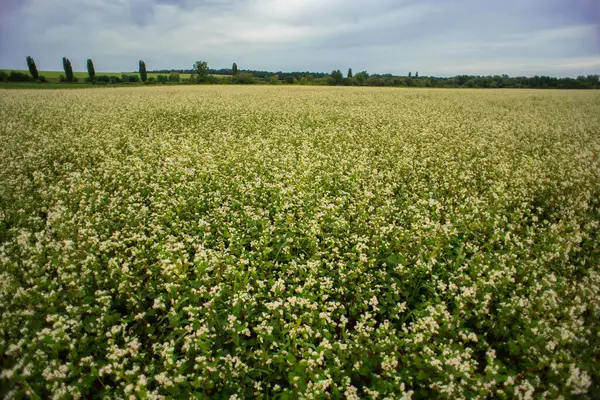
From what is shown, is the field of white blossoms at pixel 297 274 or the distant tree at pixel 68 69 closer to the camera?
the field of white blossoms at pixel 297 274

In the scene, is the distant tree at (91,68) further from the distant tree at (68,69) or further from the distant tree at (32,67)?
the distant tree at (32,67)

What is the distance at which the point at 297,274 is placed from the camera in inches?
183

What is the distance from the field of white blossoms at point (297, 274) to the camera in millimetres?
2920

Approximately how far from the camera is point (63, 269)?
13.7 feet

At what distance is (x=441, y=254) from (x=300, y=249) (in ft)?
7.54

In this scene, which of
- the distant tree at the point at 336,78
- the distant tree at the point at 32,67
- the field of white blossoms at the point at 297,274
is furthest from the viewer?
the distant tree at the point at 336,78

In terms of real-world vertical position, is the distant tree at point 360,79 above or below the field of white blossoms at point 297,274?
above

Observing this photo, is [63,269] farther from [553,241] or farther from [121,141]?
[121,141]

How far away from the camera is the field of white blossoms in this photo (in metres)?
2.92

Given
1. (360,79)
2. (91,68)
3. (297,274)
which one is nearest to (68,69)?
(91,68)

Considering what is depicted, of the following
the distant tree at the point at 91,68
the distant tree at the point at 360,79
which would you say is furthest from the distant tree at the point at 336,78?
A: the distant tree at the point at 91,68

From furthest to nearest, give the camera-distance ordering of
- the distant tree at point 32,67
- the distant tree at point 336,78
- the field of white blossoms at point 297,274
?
1. the distant tree at point 336,78
2. the distant tree at point 32,67
3. the field of white blossoms at point 297,274

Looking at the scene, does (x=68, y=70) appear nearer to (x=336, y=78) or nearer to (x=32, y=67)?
(x=32, y=67)

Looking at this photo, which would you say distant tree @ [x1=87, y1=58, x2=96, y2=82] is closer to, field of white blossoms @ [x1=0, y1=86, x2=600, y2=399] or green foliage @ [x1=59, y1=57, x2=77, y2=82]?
green foliage @ [x1=59, y1=57, x2=77, y2=82]
